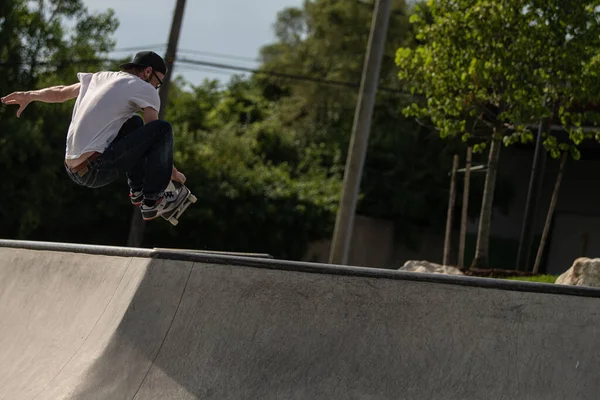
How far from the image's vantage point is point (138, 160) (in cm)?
656

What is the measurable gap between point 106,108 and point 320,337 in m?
2.10

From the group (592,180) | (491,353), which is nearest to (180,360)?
(491,353)

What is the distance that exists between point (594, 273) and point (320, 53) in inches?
1040

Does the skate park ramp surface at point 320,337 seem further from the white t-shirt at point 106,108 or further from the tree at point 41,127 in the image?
the tree at point 41,127

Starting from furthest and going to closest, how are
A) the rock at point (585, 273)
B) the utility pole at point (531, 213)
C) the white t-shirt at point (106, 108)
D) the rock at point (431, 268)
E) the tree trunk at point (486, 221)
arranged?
the utility pole at point (531, 213) < the tree trunk at point (486, 221) < the rock at point (431, 268) < the rock at point (585, 273) < the white t-shirt at point (106, 108)

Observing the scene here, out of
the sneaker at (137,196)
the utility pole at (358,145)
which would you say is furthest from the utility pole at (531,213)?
the sneaker at (137,196)

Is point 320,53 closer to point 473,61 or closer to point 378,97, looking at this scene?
point 378,97

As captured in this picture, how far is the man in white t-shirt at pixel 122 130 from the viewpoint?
6277mm

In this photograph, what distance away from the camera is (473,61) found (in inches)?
571

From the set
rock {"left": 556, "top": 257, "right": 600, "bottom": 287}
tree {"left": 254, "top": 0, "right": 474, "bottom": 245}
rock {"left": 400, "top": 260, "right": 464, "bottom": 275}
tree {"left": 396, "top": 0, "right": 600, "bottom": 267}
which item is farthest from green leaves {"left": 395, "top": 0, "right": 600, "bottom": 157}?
tree {"left": 254, "top": 0, "right": 474, "bottom": 245}

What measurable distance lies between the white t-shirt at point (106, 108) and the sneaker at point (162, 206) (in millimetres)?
693

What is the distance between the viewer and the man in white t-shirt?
628 centimetres

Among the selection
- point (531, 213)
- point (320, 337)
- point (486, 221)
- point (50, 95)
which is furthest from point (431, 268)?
point (320, 337)

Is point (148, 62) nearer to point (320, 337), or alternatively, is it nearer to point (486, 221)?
point (320, 337)
